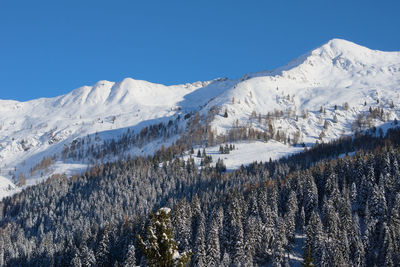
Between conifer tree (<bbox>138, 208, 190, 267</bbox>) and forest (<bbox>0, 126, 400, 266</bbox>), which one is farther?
forest (<bbox>0, 126, 400, 266</bbox>)

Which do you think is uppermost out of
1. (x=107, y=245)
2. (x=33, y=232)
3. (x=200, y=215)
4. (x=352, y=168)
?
(x=352, y=168)

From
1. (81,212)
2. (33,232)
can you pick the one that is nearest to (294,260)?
(81,212)

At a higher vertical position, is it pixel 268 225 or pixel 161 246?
pixel 161 246

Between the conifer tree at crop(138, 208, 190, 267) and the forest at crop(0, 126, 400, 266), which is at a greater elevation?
the conifer tree at crop(138, 208, 190, 267)

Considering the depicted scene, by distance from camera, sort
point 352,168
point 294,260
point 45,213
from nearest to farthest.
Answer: point 294,260 < point 352,168 < point 45,213

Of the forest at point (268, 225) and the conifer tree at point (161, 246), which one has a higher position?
the conifer tree at point (161, 246)

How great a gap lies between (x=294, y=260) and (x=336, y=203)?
79.1 ft

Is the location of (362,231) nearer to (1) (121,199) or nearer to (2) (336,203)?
(2) (336,203)

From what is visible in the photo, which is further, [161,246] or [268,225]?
[268,225]

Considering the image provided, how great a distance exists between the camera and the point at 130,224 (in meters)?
118

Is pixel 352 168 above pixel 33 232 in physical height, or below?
above

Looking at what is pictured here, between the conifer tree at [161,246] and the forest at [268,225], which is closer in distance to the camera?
the conifer tree at [161,246]

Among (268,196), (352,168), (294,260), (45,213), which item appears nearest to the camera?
(294,260)

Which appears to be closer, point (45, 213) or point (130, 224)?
point (130, 224)
